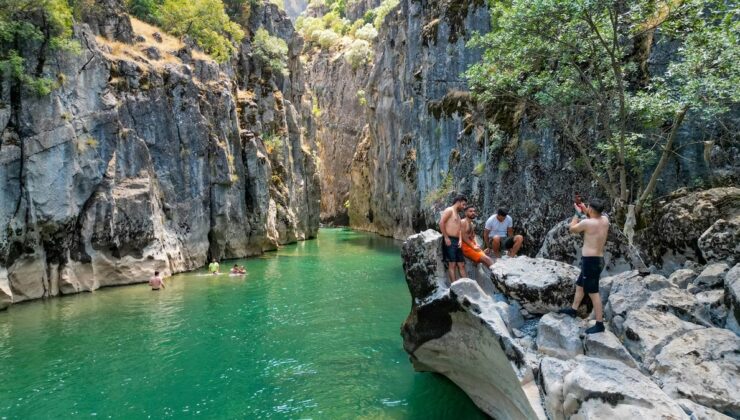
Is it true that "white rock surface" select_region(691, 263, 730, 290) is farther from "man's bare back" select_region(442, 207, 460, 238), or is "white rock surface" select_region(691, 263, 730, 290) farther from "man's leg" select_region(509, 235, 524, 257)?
"man's bare back" select_region(442, 207, 460, 238)

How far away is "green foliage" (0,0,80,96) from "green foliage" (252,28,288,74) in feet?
52.3

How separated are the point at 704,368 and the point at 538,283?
2505mm

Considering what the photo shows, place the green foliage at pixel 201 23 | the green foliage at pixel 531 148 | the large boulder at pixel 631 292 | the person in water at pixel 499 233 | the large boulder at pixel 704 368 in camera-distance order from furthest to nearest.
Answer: the green foliage at pixel 201 23 < the green foliage at pixel 531 148 < the person in water at pixel 499 233 < the large boulder at pixel 631 292 < the large boulder at pixel 704 368

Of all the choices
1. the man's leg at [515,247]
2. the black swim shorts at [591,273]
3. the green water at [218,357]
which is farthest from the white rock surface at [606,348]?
the man's leg at [515,247]

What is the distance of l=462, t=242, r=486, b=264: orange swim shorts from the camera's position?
909 cm

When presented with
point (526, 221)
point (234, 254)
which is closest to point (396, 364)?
point (526, 221)

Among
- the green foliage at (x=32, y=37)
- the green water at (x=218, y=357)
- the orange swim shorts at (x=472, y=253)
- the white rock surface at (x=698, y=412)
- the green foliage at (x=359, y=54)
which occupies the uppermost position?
the green foliage at (x=359, y=54)

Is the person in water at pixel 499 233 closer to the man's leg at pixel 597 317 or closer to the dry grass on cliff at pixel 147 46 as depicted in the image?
the man's leg at pixel 597 317

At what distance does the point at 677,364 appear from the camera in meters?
5.35

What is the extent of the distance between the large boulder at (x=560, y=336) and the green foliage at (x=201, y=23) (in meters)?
27.2

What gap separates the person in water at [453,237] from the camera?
28.6 feet

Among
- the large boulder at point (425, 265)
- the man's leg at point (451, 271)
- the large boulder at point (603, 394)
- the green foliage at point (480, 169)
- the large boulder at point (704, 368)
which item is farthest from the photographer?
the green foliage at point (480, 169)

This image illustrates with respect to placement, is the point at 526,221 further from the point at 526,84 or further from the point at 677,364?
the point at 677,364

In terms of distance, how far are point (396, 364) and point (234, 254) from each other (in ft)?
67.5
